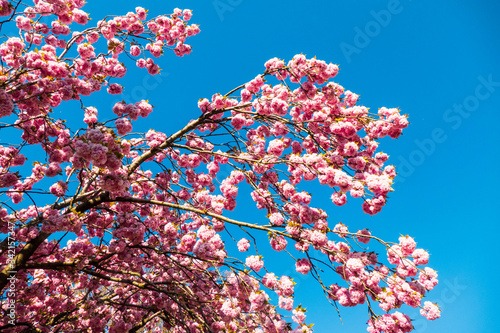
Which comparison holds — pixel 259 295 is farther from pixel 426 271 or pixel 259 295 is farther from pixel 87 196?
pixel 87 196

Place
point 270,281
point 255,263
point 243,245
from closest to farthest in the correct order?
point 270,281, point 255,263, point 243,245

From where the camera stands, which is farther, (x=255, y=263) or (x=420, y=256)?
(x=255, y=263)

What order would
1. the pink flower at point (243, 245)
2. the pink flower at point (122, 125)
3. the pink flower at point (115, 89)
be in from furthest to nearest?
Result: 1. the pink flower at point (115, 89)
2. the pink flower at point (243, 245)
3. the pink flower at point (122, 125)

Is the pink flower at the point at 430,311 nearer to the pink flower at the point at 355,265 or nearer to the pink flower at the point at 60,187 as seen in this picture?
the pink flower at the point at 355,265

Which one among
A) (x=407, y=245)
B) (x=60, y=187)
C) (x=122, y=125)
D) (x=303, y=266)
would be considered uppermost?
(x=122, y=125)

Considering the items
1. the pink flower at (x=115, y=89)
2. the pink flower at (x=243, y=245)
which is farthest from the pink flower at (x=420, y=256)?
the pink flower at (x=115, y=89)

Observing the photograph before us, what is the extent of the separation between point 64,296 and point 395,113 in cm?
767

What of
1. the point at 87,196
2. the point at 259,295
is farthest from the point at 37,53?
the point at 259,295

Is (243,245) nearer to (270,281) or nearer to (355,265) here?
(270,281)

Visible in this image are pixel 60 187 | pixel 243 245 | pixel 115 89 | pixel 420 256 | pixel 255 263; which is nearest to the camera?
pixel 420 256

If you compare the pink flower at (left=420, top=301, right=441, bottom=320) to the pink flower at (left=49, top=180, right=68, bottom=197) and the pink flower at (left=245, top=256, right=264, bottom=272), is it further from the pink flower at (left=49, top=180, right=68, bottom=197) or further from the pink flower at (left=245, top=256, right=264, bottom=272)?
the pink flower at (left=49, top=180, right=68, bottom=197)

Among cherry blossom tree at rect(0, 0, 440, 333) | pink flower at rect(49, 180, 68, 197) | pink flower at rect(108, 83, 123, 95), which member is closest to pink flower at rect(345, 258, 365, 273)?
cherry blossom tree at rect(0, 0, 440, 333)

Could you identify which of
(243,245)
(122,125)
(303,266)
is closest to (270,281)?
(303,266)

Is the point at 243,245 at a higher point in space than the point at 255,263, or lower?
higher
